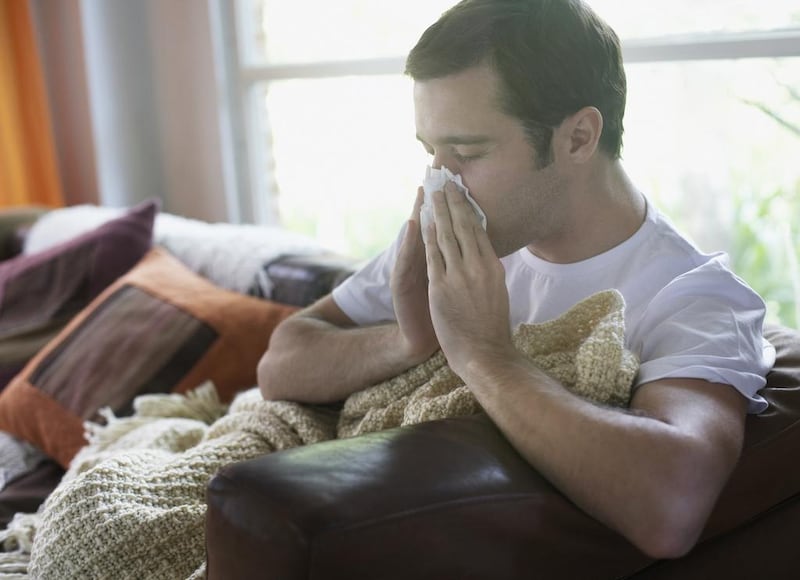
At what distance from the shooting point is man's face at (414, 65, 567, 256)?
129 cm

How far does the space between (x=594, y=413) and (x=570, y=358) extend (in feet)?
0.61

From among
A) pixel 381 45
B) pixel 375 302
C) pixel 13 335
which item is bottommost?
pixel 13 335

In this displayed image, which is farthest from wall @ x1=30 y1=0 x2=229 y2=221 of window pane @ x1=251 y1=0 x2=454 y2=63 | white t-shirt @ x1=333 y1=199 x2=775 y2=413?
white t-shirt @ x1=333 y1=199 x2=775 y2=413

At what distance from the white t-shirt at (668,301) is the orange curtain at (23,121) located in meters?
1.96

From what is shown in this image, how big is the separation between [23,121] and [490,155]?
2301 millimetres

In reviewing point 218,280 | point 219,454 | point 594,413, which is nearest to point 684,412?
point 594,413

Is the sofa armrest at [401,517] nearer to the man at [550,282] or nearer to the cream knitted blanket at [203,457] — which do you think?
the man at [550,282]

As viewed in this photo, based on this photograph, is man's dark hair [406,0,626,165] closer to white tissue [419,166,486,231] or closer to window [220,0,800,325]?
white tissue [419,166,486,231]

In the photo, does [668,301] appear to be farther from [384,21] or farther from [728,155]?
[384,21]

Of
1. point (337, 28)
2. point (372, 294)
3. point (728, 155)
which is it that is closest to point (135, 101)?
point (337, 28)

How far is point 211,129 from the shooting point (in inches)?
116

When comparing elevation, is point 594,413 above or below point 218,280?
above

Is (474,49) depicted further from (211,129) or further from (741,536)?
(211,129)

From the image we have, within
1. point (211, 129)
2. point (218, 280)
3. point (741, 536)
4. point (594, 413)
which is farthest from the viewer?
point (211, 129)
